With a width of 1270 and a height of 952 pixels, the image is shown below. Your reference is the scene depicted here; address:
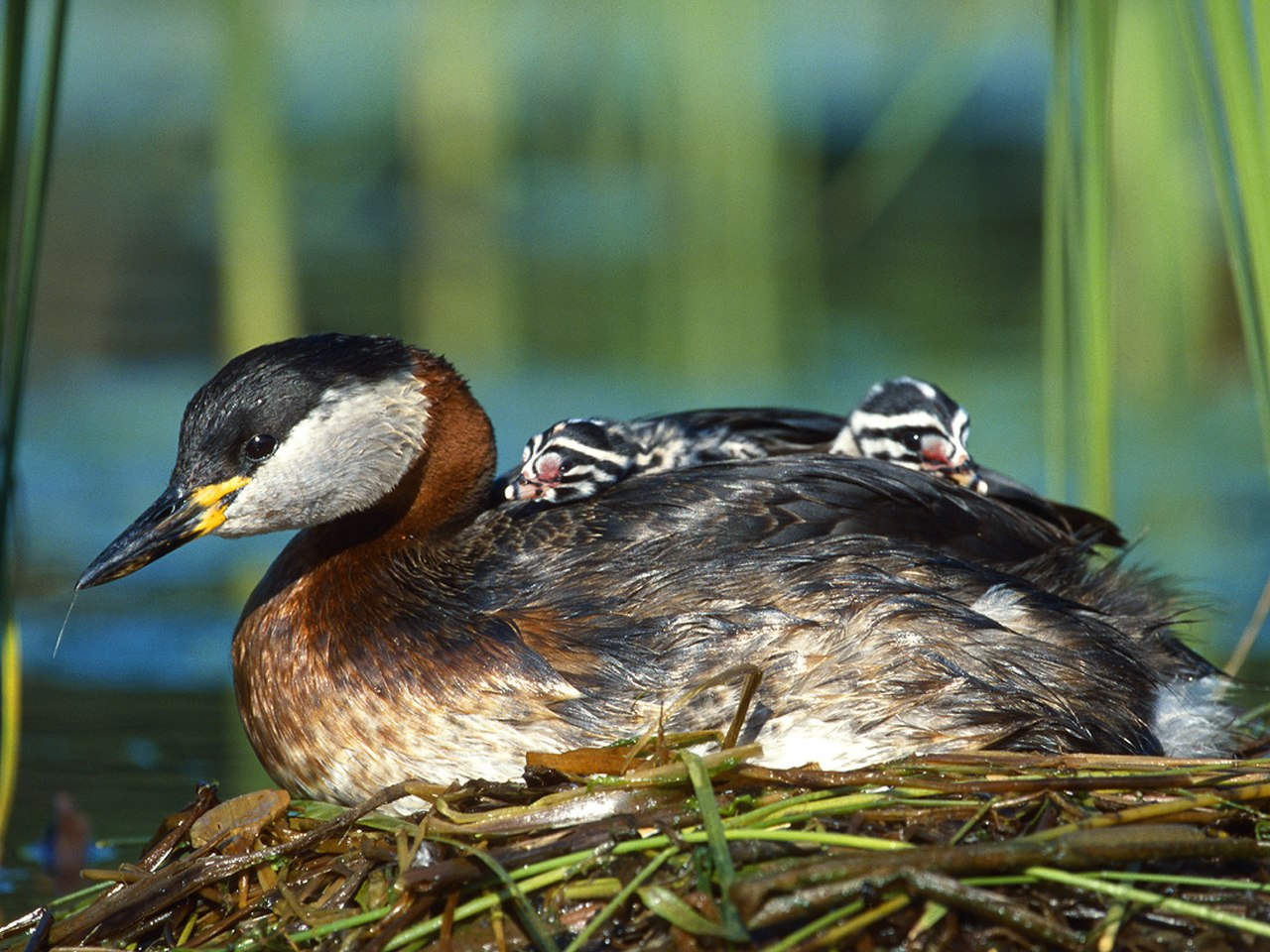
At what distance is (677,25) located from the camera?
42.7 feet

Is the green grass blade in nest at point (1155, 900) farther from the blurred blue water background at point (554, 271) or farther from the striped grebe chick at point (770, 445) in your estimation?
the blurred blue water background at point (554, 271)

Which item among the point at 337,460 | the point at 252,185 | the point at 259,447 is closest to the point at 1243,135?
the point at 337,460

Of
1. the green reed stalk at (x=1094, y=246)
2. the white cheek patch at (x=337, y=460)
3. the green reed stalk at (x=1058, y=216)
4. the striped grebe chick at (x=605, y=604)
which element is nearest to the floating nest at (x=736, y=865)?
the striped grebe chick at (x=605, y=604)

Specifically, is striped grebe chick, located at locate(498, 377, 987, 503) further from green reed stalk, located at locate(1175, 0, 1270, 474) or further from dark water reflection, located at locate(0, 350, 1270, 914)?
green reed stalk, located at locate(1175, 0, 1270, 474)

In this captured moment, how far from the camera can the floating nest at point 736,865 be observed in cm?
355

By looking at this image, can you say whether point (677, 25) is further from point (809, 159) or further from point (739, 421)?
point (739, 421)

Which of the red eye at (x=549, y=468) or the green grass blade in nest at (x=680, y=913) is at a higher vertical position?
the red eye at (x=549, y=468)

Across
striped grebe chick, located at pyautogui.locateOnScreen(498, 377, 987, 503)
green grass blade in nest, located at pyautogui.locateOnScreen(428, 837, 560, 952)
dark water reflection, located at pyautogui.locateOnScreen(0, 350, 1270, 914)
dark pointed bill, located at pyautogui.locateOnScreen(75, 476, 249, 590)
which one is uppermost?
striped grebe chick, located at pyautogui.locateOnScreen(498, 377, 987, 503)

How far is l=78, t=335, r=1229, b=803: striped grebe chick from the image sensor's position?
433 cm

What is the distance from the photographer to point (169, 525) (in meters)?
4.49

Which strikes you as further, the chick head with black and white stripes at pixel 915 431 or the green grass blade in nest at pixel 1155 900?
the chick head with black and white stripes at pixel 915 431

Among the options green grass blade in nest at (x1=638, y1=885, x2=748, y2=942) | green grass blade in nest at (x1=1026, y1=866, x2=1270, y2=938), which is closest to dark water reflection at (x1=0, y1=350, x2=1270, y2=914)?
green grass blade in nest at (x1=638, y1=885, x2=748, y2=942)

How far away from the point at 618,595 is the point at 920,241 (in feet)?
40.1

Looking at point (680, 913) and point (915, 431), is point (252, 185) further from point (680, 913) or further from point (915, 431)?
point (680, 913)
